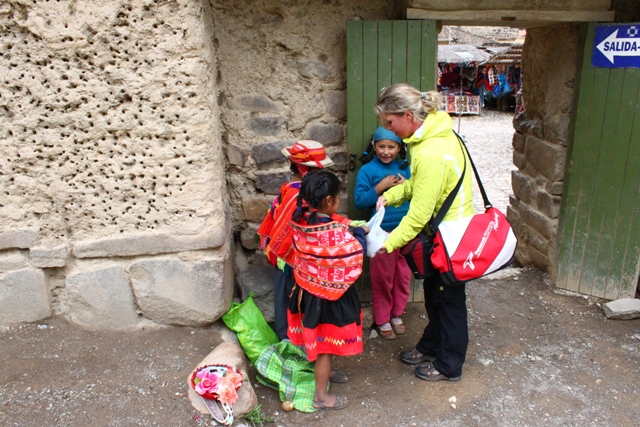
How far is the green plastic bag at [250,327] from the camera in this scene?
3.27 meters

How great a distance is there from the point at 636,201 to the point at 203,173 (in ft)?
9.98

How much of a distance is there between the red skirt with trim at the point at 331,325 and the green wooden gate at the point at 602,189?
222cm

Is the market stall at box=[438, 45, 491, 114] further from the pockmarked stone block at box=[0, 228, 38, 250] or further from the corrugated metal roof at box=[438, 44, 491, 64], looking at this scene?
the pockmarked stone block at box=[0, 228, 38, 250]

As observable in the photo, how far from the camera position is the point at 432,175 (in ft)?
8.71

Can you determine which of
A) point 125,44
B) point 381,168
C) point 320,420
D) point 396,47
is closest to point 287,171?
point 381,168

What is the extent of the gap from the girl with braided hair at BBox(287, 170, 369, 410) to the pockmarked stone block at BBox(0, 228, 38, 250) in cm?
153

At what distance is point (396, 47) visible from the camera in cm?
344

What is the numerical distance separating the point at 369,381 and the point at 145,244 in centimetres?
157

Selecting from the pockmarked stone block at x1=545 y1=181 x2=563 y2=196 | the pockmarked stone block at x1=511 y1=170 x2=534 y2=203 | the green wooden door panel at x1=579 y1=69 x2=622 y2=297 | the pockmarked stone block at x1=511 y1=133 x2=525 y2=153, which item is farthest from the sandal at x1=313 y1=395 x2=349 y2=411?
the pockmarked stone block at x1=511 y1=133 x2=525 y2=153

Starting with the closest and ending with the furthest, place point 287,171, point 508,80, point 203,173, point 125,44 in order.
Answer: point 125,44 < point 203,173 < point 287,171 < point 508,80

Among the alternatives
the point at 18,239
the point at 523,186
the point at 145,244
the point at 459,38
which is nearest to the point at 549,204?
the point at 523,186

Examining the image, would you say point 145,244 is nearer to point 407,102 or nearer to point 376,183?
point 376,183

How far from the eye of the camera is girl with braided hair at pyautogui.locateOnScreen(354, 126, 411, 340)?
3.36 meters

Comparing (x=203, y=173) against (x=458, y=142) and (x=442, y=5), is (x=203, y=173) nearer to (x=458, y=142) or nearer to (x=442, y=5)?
(x=458, y=142)
